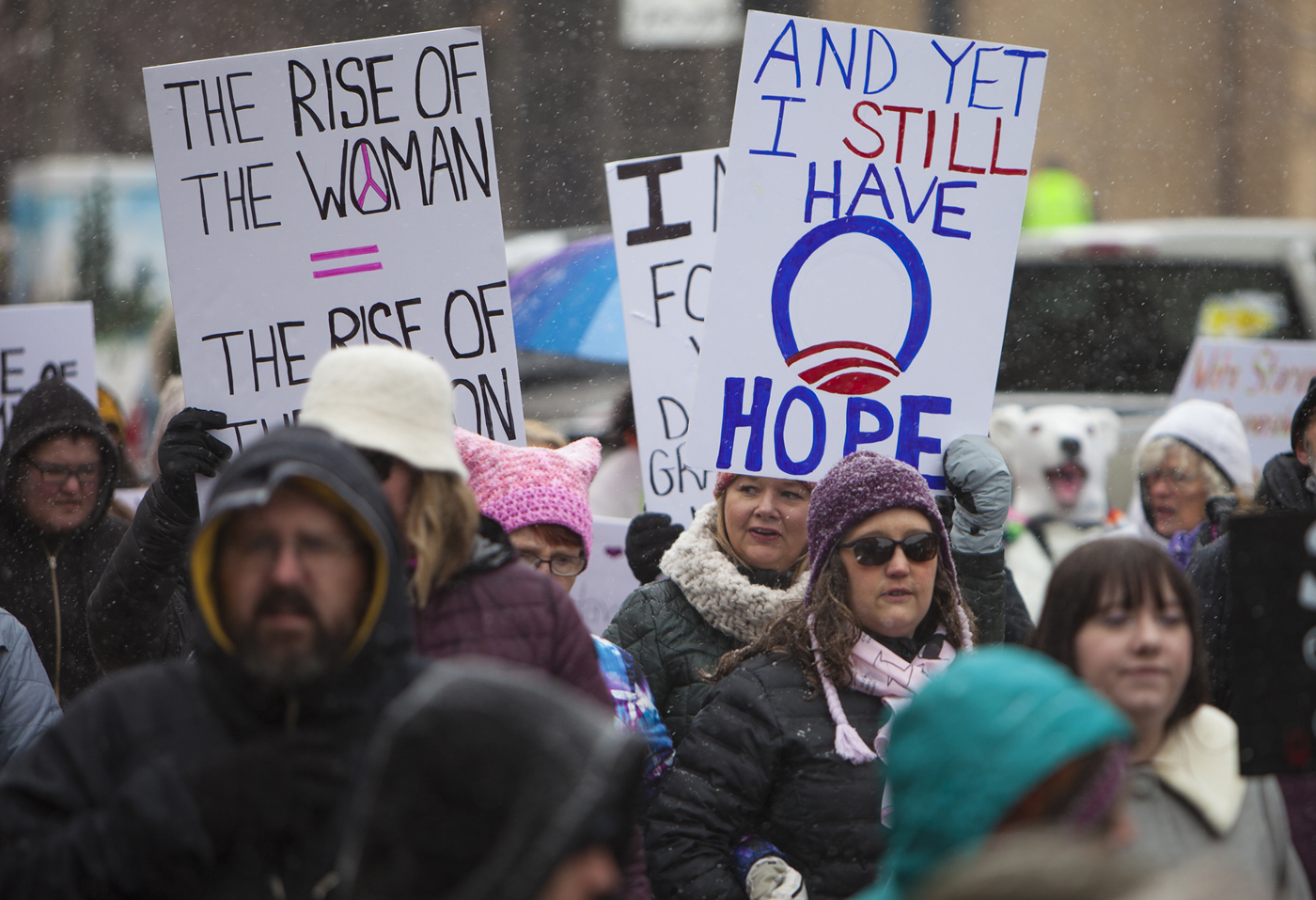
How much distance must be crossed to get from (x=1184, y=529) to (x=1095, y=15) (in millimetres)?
11699

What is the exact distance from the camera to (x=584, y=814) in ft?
5.03

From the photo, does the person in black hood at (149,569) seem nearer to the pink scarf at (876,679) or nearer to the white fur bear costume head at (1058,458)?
the pink scarf at (876,679)

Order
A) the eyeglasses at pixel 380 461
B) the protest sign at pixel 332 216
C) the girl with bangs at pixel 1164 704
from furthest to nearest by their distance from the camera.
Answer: the protest sign at pixel 332 216
the eyeglasses at pixel 380 461
the girl with bangs at pixel 1164 704

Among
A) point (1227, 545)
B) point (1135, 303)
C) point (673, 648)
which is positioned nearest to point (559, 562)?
point (673, 648)

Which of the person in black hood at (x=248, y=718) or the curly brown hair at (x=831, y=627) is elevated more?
the person in black hood at (x=248, y=718)

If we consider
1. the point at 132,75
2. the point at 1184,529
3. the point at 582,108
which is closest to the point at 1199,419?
the point at 1184,529

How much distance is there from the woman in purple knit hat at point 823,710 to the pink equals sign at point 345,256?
132 centimetres

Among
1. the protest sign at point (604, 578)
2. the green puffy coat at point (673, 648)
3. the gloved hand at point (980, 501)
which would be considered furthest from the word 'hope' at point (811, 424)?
the protest sign at point (604, 578)

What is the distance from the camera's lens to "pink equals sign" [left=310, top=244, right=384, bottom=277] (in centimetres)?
377

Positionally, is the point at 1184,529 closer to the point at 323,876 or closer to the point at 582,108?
the point at 323,876

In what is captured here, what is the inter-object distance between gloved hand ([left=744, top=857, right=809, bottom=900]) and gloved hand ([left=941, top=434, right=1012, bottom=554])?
3.18ft

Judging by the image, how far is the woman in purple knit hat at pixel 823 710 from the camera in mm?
2795

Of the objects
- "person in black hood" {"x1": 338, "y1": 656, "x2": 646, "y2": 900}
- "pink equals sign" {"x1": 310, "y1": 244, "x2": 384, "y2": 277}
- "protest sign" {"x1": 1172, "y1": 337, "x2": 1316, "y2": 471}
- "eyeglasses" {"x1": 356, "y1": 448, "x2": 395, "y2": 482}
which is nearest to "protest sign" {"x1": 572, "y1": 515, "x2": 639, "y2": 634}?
"pink equals sign" {"x1": 310, "y1": 244, "x2": 384, "y2": 277}

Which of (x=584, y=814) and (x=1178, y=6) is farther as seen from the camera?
(x=1178, y=6)
